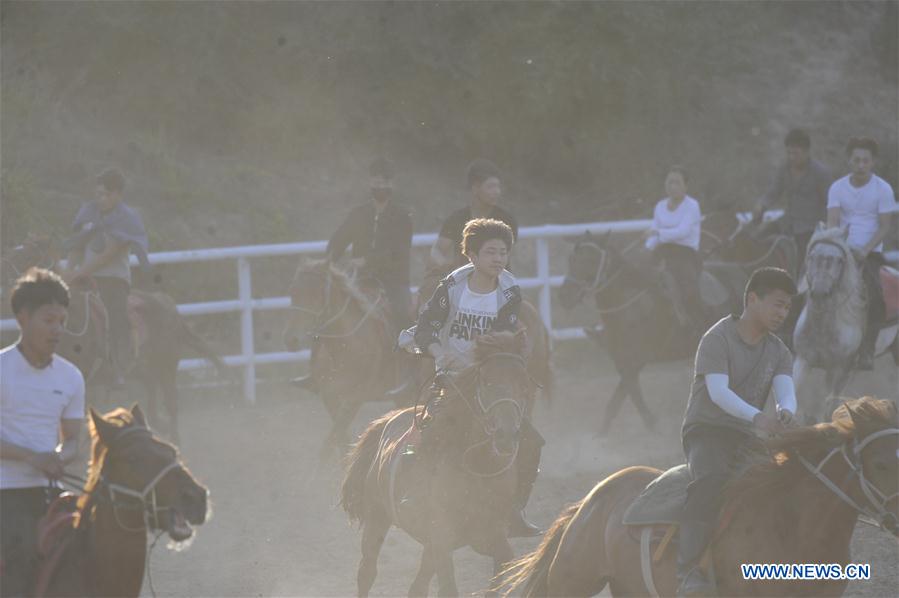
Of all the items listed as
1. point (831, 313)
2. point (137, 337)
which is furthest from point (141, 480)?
point (831, 313)

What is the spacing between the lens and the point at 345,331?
12.4 m

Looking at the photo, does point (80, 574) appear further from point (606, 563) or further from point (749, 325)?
point (749, 325)

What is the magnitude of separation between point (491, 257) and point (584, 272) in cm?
701

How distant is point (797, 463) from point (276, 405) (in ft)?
32.2

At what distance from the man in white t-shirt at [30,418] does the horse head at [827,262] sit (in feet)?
29.0

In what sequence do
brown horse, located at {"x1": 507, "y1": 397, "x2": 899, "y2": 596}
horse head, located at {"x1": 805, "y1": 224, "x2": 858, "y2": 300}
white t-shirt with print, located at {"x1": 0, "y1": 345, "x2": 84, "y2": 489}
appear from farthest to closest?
horse head, located at {"x1": 805, "y1": 224, "x2": 858, "y2": 300}, brown horse, located at {"x1": 507, "y1": 397, "x2": 899, "y2": 596}, white t-shirt with print, located at {"x1": 0, "y1": 345, "x2": 84, "y2": 489}

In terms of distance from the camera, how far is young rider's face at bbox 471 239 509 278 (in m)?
7.51

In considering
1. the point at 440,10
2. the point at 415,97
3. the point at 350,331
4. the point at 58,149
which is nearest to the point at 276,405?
the point at 350,331

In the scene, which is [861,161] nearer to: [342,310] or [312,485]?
[342,310]

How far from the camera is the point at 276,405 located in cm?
1515

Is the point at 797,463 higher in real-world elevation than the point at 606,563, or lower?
higher

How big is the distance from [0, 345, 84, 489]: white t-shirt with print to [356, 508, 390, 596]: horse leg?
273cm

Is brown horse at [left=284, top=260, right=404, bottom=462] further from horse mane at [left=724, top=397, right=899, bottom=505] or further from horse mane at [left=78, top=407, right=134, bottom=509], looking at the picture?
horse mane at [left=78, top=407, right=134, bottom=509]

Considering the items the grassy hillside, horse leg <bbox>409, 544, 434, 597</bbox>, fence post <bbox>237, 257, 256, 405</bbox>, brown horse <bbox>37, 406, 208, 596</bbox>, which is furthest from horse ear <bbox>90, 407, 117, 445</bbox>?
the grassy hillside
